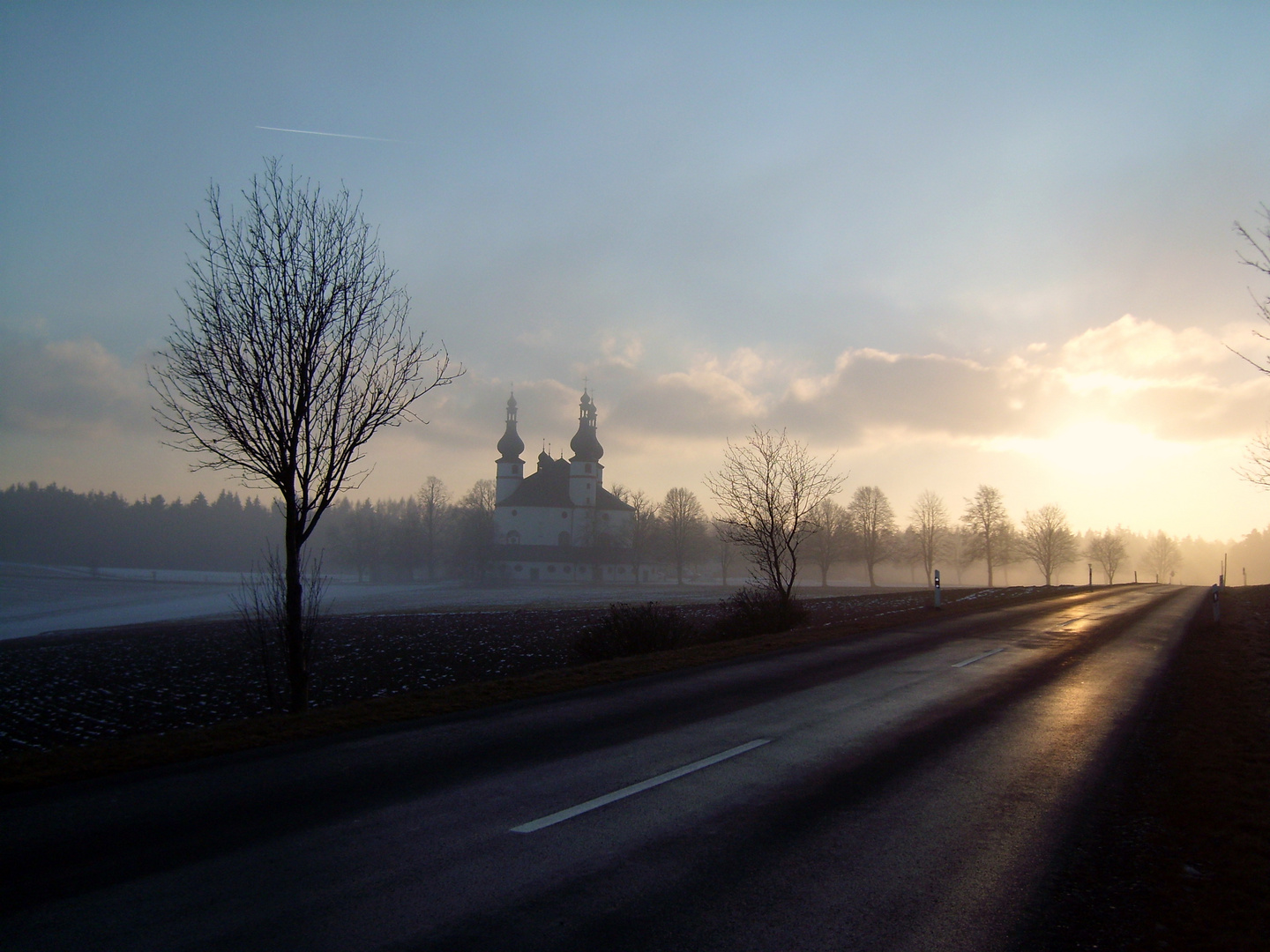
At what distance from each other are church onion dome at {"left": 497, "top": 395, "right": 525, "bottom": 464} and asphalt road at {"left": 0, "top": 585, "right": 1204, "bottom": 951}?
111850 millimetres

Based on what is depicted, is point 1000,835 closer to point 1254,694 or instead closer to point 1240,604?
point 1254,694

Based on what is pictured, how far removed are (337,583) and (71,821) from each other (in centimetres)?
11249

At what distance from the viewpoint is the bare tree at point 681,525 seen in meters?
99.9

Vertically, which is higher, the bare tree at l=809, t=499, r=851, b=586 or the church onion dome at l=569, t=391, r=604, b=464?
the church onion dome at l=569, t=391, r=604, b=464

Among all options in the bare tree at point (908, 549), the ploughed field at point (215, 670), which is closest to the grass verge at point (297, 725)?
the ploughed field at point (215, 670)

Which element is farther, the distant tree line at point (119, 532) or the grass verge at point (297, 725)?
the distant tree line at point (119, 532)

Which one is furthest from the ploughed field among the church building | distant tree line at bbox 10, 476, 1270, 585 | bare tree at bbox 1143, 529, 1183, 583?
bare tree at bbox 1143, 529, 1183, 583

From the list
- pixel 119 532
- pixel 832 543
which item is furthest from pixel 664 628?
pixel 119 532

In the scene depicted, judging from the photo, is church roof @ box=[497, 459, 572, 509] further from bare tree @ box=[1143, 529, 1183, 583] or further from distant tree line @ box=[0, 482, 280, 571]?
bare tree @ box=[1143, 529, 1183, 583]

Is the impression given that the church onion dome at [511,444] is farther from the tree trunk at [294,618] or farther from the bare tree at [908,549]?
the tree trunk at [294,618]

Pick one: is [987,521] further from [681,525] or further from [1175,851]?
[1175,851]

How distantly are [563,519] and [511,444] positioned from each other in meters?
16.2

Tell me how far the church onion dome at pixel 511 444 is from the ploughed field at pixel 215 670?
83085 mm

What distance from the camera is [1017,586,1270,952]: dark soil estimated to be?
389cm
